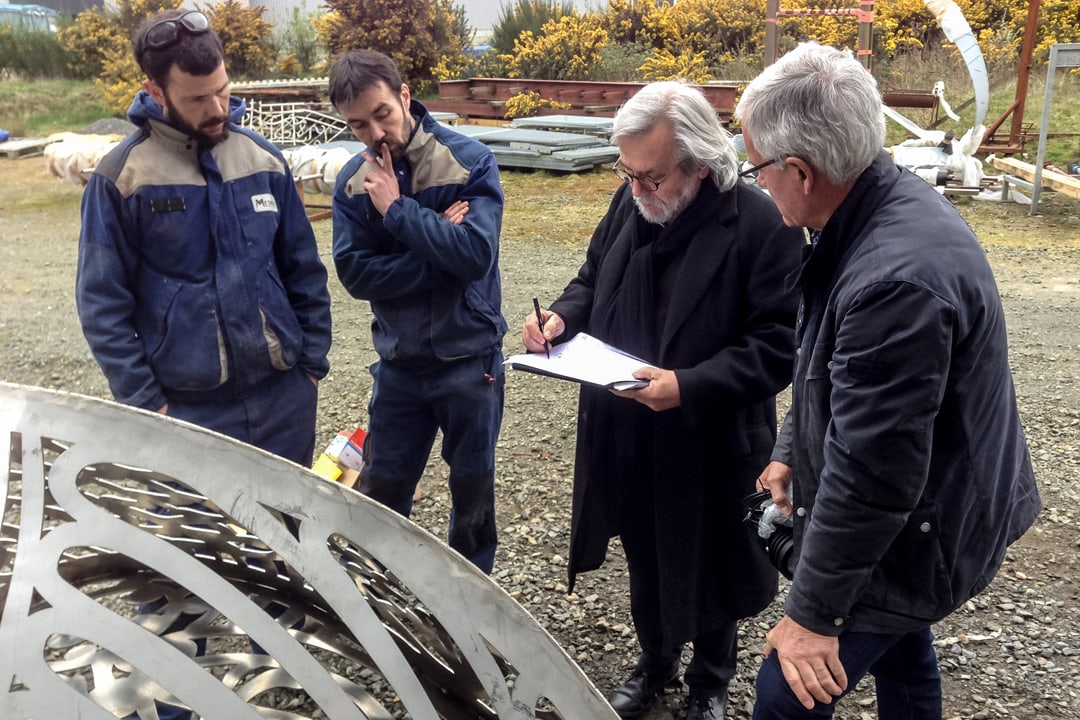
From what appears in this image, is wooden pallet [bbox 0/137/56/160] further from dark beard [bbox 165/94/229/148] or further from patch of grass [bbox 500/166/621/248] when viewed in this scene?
dark beard [bbox 165/94/229/148]

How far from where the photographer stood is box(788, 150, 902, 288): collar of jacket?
152cm

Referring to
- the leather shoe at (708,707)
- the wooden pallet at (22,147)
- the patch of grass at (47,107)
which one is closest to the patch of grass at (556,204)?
the leather shoe at (708,707)

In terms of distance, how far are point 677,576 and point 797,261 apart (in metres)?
A: 0.82

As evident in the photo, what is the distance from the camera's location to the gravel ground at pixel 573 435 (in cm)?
270

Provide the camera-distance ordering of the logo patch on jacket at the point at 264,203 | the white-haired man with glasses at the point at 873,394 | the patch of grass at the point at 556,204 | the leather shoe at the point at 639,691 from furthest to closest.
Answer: the patch of grass at the point at 556,204 < the leather shoe at the point at 639,691 < the logo patch on jacket at the point at 264,203 < the white-haired man with glasses at the point at 873,394

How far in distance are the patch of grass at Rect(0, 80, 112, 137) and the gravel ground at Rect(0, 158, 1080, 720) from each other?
8148 millimetres

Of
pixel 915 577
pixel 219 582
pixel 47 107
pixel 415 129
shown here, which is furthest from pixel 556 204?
pixel 47 107

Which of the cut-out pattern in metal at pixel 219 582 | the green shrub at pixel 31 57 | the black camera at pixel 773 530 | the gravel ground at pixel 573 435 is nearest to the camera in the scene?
the cut-out pattern in metal at pixel 219 582

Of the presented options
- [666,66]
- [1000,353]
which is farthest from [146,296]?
[666,66]

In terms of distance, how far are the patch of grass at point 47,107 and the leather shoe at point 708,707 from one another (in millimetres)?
16891

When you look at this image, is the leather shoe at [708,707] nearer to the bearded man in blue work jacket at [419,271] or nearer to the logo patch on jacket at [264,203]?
the bearded man in blue work jacket at [419,271]

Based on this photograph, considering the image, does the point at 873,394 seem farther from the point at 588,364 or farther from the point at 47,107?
the point at 47,107

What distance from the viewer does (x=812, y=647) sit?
1.55 meters

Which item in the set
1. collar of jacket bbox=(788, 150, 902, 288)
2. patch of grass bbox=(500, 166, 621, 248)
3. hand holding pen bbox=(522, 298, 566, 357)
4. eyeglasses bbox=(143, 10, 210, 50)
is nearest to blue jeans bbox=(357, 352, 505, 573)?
hand holding pen bbox=(522, 298, 566, 357)
